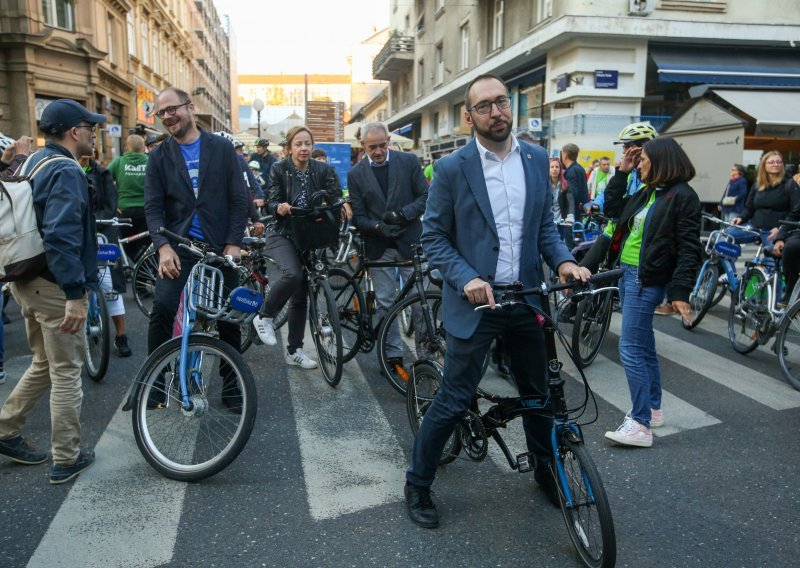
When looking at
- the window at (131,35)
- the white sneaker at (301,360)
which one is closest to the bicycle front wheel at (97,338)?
the white sneaker at (301,360)

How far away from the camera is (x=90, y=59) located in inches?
901

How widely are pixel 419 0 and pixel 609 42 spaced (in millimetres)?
→ 20142

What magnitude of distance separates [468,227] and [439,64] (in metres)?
29.3

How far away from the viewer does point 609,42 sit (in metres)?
17.2

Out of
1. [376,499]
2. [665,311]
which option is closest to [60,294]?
[376,499]

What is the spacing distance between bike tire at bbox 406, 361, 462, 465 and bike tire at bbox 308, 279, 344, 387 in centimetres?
123

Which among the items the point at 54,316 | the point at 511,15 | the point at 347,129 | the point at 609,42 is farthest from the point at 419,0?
the point at 54,316

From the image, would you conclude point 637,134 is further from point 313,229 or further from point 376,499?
point 376,499

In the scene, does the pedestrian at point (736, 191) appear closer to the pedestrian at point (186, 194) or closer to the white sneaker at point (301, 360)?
the white sneaker at point (301, 360)

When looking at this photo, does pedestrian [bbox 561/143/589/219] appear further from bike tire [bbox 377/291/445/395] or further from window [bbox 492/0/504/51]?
window [bbox 492/0/504/51]

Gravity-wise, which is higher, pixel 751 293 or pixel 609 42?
pixel 609 42

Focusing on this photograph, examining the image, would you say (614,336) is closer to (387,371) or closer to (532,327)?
(387,371)

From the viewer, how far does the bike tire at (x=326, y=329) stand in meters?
4.95

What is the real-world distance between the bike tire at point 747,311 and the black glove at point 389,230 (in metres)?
3.34
